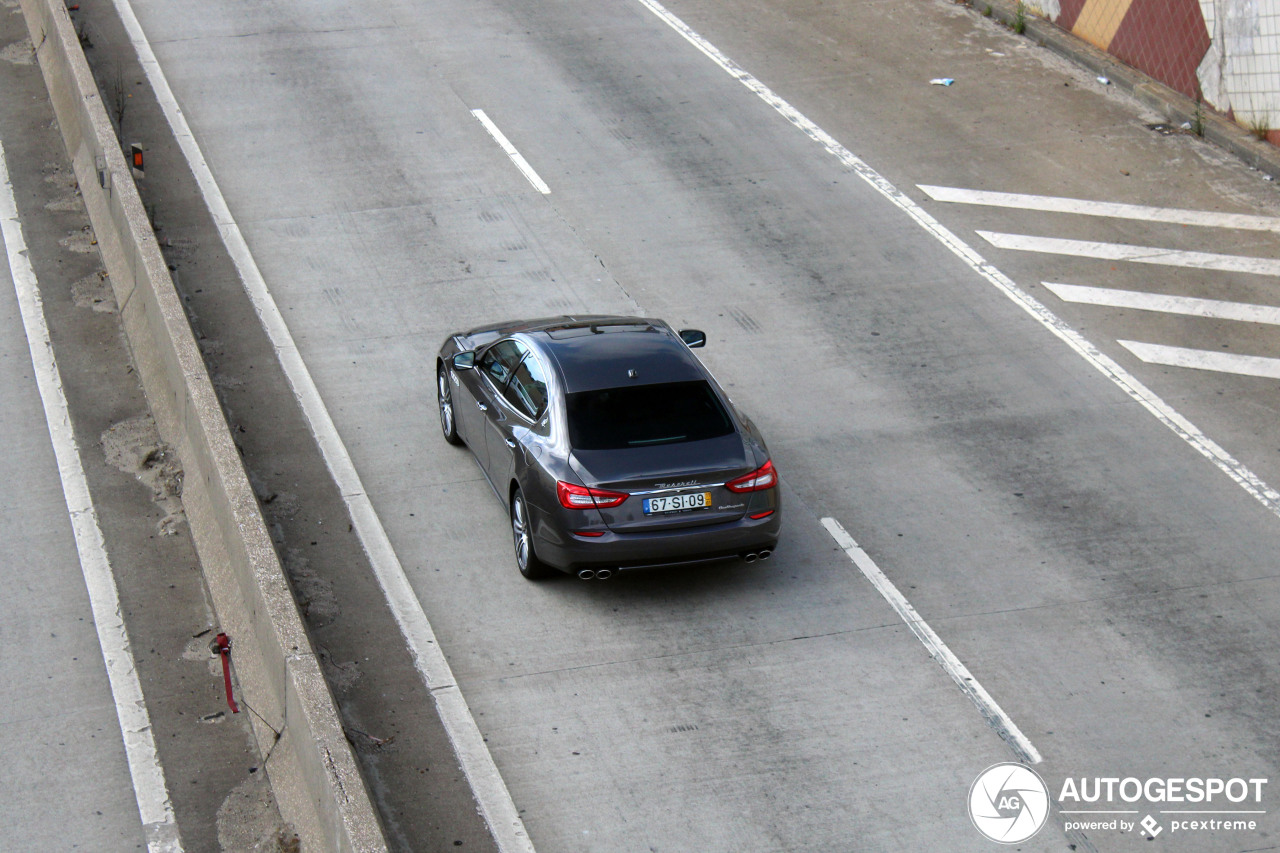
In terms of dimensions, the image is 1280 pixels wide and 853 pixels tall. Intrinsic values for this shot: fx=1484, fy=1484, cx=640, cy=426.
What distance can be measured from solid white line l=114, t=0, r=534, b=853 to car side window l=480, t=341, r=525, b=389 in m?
1.30

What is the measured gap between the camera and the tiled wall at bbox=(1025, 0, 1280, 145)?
17.4m

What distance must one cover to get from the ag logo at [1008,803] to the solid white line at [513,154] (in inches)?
393

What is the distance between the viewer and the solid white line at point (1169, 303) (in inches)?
561

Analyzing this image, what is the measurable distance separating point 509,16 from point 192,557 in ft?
46.0

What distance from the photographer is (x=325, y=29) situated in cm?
2166

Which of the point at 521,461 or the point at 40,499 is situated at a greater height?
the point at 521,461

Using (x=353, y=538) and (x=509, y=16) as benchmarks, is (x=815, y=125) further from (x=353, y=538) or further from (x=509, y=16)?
(x=353, y=538)

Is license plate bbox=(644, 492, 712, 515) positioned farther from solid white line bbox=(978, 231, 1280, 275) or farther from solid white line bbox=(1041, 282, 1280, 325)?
solid white line bbox=(978, 231, 1280, 275)

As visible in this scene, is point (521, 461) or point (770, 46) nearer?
point (521, 461)

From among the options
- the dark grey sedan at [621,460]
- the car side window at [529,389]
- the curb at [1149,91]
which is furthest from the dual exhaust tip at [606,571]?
the curb at [1149,91]

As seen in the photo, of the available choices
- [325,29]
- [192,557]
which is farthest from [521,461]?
[325,29]

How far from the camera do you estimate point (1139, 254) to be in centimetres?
1542

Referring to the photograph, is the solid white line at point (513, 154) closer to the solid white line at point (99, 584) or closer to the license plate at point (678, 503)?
the solid white line at point (99, 584)

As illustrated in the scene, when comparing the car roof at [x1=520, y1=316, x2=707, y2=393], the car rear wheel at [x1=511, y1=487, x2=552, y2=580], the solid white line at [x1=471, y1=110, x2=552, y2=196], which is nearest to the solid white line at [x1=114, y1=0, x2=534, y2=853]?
the car rear wheel at [x1=511, y1=487, x2=552, y2=580]
